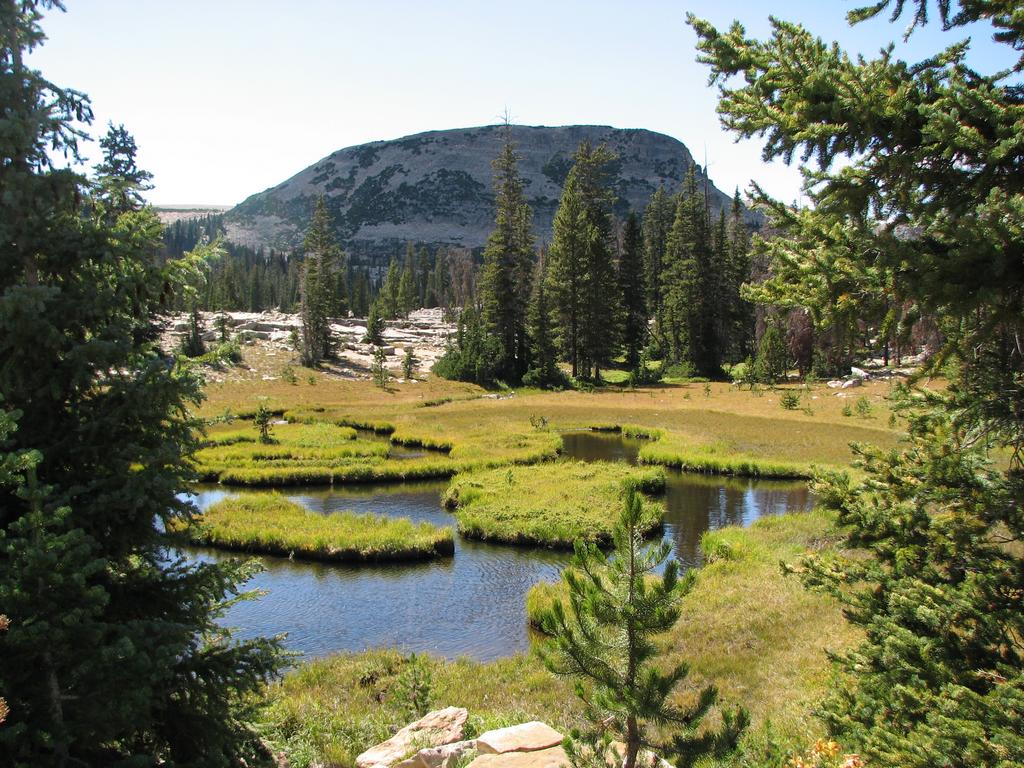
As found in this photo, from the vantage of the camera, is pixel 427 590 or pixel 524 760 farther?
pixel 427 590

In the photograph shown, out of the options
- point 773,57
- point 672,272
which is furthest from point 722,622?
point 672,272

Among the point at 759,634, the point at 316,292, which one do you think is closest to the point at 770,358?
the point at 316,292

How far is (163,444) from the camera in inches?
264

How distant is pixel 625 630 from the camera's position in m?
6.46

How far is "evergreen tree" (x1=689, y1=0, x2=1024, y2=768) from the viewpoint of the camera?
429cm

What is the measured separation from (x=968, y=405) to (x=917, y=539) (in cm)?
139

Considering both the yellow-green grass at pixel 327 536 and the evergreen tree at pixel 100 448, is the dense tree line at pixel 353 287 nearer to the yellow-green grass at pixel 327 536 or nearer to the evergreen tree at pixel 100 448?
the yellow-green grass at pixel 327 536

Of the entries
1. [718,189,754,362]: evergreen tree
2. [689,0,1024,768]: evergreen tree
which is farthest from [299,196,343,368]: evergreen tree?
[689,0,1024,768]: evergreen tree

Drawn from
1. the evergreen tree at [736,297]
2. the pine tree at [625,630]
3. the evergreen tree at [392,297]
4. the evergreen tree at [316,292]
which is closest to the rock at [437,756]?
the pine tree at [625,630]

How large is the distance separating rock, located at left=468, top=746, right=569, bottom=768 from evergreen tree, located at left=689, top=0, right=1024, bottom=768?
2.92 metres

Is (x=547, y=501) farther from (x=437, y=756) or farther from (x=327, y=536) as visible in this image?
(x=437, y=756)

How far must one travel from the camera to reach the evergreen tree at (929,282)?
4293mm

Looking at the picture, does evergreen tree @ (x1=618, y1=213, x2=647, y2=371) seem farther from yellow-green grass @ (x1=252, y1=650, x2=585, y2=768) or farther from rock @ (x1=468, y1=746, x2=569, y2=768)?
rock @ (x1=468, y1=746, x2=569, y2=768)

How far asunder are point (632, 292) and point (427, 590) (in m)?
62.5
